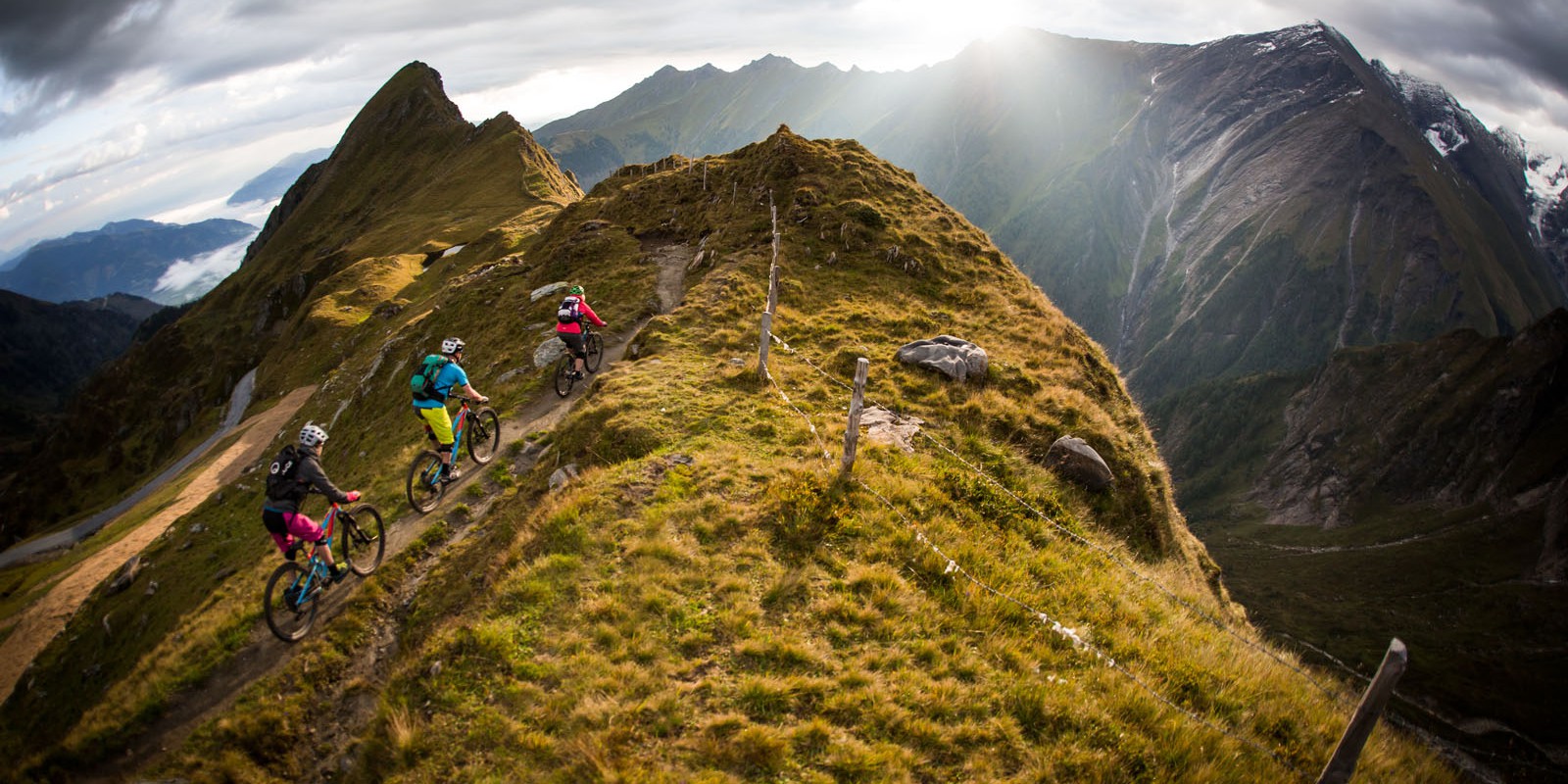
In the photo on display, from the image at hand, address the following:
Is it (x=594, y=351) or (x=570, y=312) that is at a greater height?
(x=570, y=312)

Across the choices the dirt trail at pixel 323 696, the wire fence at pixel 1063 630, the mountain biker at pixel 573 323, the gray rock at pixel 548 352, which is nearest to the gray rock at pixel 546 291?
the gray rock at pixel 548 352

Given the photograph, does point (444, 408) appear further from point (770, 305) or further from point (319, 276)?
point (319, 276)

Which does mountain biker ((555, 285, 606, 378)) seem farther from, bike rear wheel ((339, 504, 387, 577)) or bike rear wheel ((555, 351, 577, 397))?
bike rear wheel ((339, 504, 387, 577))

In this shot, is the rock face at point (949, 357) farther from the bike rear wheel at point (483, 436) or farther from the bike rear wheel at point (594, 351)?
the bike rear wheel at point (483, 436)

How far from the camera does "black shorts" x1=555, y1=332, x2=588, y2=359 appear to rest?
19.7 m

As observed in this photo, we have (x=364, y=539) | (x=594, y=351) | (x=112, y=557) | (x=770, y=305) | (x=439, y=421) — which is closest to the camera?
(x=364, y=539)

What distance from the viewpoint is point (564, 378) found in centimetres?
2025

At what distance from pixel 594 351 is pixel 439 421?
7.28 metres

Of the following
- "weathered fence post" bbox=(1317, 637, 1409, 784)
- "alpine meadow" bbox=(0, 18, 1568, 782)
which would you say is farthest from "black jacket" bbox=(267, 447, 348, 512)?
"weathered fence post" bbox=(1317, 637, 1409, 784)

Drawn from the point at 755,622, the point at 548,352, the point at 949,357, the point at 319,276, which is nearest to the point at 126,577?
the point at 548,352

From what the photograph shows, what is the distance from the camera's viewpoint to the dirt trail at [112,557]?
28125mm

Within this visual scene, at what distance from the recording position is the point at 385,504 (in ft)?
52.4

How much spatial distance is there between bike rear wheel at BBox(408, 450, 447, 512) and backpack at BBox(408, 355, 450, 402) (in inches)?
54.1

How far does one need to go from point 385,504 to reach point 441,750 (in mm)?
10421
